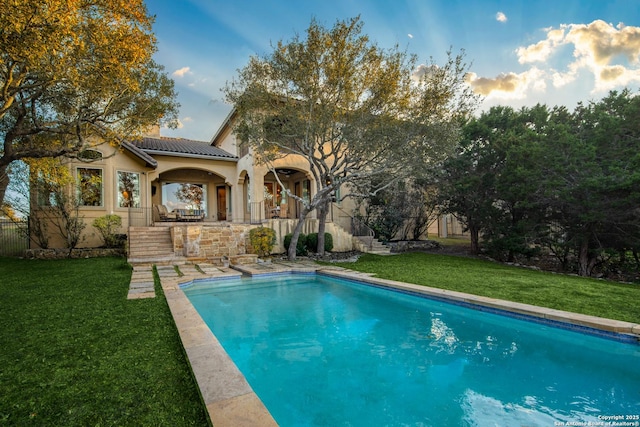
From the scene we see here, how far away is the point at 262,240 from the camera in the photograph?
45.8 ft

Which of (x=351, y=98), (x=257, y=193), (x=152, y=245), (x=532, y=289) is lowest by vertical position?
(x=532, y=289)

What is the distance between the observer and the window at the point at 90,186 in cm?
1420

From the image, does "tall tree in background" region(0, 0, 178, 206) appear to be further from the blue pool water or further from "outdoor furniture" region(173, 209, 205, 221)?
"outdoor furniture" region(173, 209, 205, 221)

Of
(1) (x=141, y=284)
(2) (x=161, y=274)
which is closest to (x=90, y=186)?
(2) (x=161, y=274)

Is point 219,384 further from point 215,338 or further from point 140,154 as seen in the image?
point 140,154

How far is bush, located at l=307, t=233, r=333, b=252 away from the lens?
51.0 ft

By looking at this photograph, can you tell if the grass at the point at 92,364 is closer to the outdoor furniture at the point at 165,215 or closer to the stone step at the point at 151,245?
the stone step at the point at 151,245

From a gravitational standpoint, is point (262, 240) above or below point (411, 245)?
above

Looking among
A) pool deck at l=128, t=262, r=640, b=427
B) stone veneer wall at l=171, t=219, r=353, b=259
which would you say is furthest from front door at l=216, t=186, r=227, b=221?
pool deck at l=128, t=262, r=640, b=427

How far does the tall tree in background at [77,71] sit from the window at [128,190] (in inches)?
182

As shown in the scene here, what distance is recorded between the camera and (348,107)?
1215 cm

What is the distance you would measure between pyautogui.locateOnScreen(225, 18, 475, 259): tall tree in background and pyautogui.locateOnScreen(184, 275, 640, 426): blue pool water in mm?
7334

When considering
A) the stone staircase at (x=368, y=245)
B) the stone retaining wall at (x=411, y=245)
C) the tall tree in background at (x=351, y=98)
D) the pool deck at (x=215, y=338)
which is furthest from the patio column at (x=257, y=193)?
the stone retaining wall at (x=411, y=245)

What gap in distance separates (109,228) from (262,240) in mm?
6726
